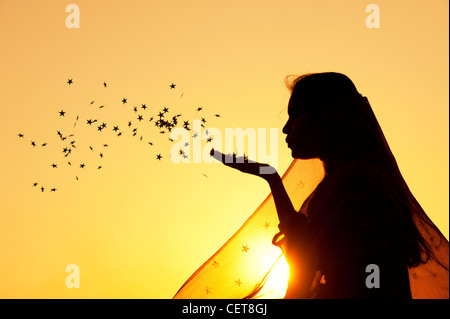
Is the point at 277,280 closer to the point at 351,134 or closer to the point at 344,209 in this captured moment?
the point at 344,209

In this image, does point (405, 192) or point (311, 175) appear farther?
point (311, 175)

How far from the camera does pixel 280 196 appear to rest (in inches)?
104

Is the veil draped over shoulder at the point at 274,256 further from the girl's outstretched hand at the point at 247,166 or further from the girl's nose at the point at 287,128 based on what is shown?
the girl's outstretched hand at the point at 247,166

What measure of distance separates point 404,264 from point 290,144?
2.80 ft

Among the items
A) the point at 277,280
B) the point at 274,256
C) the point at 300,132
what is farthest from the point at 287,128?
the point at 277,280

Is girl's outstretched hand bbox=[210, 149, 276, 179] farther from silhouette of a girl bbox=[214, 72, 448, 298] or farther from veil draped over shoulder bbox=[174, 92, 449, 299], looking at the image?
veil draped over shoulder bbox=[174, 92, 449, 299]

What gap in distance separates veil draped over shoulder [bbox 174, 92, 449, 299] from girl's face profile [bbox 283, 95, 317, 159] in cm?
9

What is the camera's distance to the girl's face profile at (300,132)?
277 centimetres

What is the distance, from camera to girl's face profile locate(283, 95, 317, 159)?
277 centimetres

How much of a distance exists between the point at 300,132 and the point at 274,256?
0.77m

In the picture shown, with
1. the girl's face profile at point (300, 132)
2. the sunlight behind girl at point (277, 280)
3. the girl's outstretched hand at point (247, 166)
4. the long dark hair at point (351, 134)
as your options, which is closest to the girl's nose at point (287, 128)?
the girl's face profile at point (300, 132)
